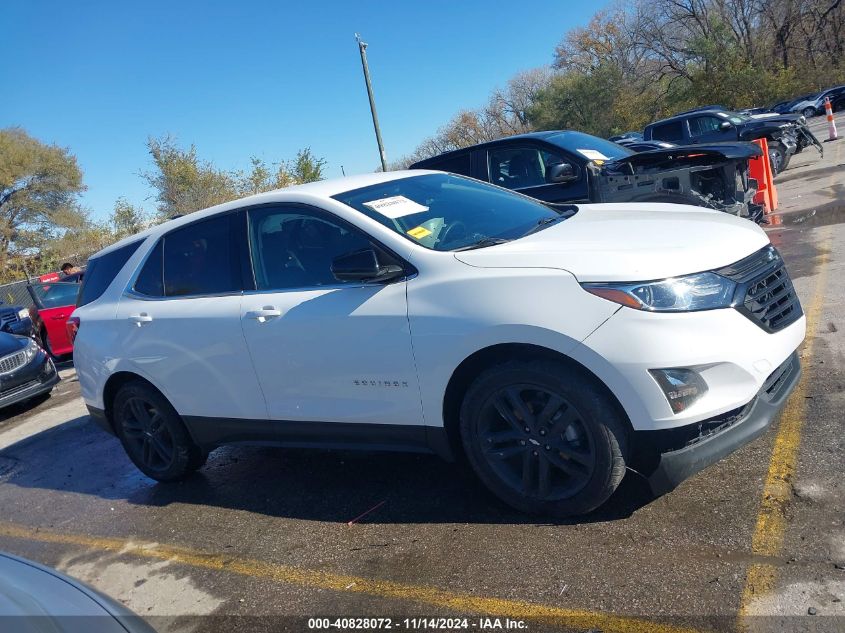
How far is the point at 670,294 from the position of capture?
9.55 ft

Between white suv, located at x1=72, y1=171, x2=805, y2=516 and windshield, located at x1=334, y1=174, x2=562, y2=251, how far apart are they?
0.06 feet

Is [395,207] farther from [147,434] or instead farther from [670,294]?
[147,434]

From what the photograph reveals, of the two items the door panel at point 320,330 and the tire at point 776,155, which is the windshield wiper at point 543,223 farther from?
the tire at point 776,155

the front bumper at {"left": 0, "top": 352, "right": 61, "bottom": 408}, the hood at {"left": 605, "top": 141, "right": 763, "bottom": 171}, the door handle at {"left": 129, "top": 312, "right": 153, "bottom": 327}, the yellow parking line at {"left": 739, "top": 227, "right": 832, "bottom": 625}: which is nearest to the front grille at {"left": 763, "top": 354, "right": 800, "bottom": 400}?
the yellow parking line at {"left": 739, "top": 227, "right": 832, "bottom": 625}

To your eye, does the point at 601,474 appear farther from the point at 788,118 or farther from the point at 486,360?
the point at 788,118

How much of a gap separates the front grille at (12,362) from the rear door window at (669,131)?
1516 centimetres

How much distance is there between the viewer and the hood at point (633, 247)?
3.00m

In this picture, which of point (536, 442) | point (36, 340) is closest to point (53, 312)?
point (36, 340)

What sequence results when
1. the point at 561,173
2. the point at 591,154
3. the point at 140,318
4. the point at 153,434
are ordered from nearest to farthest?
the point at 140,318 → the point at 153,434 → the point at 561,173 → the point at 591,154

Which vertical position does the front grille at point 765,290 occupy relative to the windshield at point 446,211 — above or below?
below

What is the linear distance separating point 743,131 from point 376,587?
16.2 metres

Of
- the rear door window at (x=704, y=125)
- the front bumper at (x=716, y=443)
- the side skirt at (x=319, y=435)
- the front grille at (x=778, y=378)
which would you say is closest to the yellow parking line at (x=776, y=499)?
the front bumper at (x=716, y=443)

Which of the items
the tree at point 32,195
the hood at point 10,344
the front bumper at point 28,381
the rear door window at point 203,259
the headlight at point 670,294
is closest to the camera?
the headlight at point 670,294

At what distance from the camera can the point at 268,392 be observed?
404 centimetres
